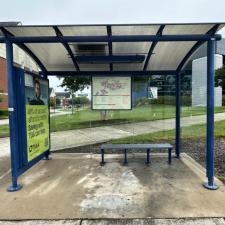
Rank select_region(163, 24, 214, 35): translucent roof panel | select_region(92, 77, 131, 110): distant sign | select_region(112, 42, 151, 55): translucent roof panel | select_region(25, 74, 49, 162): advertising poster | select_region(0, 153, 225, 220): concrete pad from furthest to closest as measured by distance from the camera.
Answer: select_region(92, 77, 131, 110): distant sign < select_region(112, 42, 151, 55): translucent roof panel < select_region(25, 74, 49, 162): advertising poster < select_region(163, 24, 214, 35): translucent roof panel < select_region(0, 153, 225, 220): concrete pad

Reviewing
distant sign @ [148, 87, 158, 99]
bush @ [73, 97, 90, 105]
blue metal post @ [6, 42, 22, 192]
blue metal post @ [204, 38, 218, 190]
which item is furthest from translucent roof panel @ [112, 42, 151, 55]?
bush @ [73, 97, 90, 105]

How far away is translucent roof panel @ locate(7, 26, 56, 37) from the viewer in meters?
4.07

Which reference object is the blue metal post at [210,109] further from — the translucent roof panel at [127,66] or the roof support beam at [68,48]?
the roof support beam at [68,48]

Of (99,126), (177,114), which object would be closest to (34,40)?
(177,114)

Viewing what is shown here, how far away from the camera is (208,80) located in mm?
4281

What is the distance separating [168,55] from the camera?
5.70m

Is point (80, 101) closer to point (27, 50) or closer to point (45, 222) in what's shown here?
point (27, 50)

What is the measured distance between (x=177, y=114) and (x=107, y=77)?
83.1 inches

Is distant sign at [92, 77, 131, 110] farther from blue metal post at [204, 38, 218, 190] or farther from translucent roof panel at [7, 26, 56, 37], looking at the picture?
blue metal post at [204, 38, 218, 190]

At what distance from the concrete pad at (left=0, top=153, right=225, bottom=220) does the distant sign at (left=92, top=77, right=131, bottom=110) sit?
161 centimetres

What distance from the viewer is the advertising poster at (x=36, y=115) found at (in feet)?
15.3

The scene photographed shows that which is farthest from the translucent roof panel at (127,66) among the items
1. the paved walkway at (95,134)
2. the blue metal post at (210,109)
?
the paved walkway at (95,134)

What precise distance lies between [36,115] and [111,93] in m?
2.20

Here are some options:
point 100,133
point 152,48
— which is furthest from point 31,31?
point 100,133
